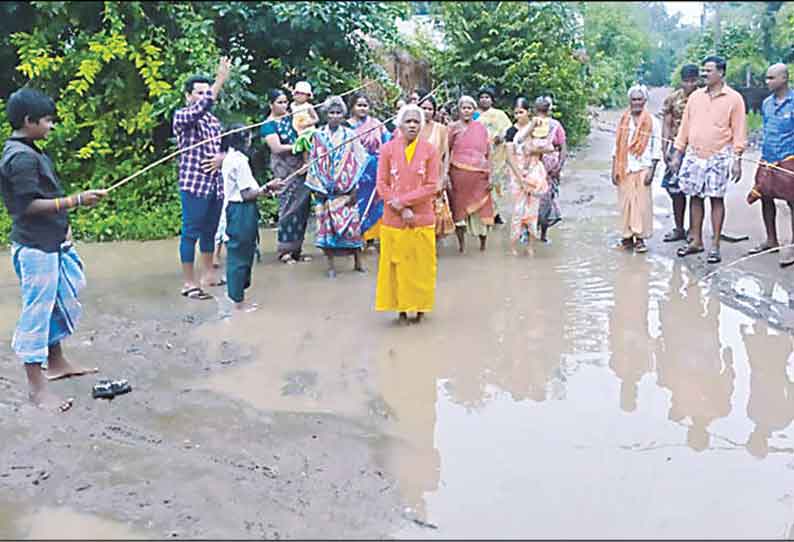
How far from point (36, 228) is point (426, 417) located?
88.2 inches

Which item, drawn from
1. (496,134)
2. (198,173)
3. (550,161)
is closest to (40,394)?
(198,173)

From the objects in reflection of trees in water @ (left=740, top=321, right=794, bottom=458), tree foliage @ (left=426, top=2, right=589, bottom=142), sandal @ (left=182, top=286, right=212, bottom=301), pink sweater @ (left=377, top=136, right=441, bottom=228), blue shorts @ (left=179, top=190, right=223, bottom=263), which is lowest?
reflection of trees in water @ (left=740, top=321, right=794, bottom=458)

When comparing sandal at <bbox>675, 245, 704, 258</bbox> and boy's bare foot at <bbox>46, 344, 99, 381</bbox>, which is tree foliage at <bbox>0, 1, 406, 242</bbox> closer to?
boy's bare foot at <bbox>46, 344, 99, 381</bbox>

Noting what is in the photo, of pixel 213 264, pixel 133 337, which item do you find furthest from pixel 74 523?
pixel 213 264

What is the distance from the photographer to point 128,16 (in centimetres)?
933

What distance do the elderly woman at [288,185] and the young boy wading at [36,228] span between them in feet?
10.7

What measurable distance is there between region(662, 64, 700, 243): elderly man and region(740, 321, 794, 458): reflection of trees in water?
2.54 m

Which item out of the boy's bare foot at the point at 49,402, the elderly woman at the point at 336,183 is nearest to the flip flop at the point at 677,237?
the elderly woman at the point at 336,183

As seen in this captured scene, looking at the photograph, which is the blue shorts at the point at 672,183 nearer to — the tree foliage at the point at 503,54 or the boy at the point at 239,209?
the boy at the point at 239,209

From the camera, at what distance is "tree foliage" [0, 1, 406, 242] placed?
29.6 ft

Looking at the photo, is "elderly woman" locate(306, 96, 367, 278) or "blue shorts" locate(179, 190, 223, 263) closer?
"blue shorts" locate(179, 190, 223, 263)

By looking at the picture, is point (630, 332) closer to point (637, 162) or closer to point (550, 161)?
point (637, 162)

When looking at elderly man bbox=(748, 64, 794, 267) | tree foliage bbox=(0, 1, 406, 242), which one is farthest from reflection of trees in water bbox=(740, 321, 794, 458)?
tree foliage bbox=(0, 1, 406, 242)

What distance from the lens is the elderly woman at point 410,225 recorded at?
5727 mm
